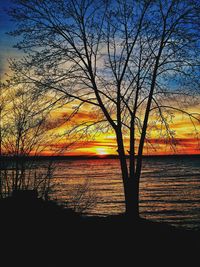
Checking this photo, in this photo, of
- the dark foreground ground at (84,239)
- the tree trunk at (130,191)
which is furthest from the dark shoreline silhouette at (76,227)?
the tree trunk at (130,191)

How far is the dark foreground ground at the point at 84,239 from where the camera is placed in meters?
8.55

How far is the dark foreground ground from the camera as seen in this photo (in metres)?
8.55

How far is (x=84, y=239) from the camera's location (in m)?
9.93

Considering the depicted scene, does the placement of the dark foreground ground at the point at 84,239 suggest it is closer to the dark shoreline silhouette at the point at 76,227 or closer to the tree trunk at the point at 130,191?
the dark shoreline silhouette at the point at 76,227

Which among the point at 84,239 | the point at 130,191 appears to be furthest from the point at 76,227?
the point at 130,191

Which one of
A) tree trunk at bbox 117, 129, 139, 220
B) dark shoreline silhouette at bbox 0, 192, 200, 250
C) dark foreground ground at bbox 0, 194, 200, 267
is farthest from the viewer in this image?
tree trunk at bbox 117, 129, 139, 220

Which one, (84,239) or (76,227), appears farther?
(76,227)

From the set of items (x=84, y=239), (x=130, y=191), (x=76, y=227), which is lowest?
(x=84, y=239)

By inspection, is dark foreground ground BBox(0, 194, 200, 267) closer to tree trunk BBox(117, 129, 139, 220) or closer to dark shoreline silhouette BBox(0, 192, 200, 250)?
dark shoreline silhouette BBox(0, 192, 200, 250)

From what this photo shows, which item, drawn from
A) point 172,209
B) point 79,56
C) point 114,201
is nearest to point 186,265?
point 79,56

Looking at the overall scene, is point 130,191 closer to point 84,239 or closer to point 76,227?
point 76,227

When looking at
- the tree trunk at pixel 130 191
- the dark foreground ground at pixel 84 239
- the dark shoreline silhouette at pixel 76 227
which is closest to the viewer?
the dark foreground ground at pixel 84 239

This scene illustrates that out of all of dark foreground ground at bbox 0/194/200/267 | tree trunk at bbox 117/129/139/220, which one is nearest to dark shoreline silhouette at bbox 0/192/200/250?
dark foreground ground at bbox 0/194/200/267

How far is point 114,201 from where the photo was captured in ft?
135
